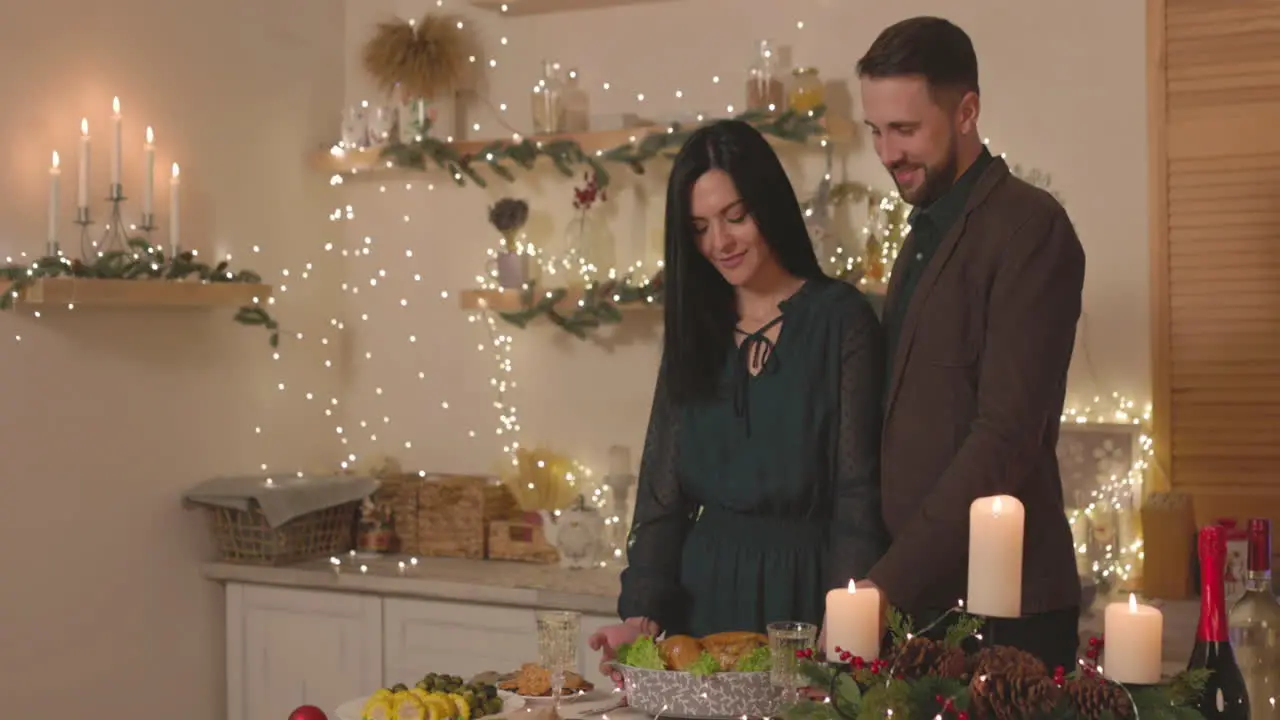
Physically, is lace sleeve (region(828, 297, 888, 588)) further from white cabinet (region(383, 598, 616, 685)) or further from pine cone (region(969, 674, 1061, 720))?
white cabinet (region(383, 598, 616, 685))

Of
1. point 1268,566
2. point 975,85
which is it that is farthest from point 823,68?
point 1268,566

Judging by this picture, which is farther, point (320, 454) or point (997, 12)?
point (320, 454)

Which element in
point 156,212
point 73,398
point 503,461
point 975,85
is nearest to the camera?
point 975,85

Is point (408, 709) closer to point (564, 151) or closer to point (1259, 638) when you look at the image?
point (1259, 638)

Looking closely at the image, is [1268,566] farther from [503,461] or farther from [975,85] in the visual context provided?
[503,461]

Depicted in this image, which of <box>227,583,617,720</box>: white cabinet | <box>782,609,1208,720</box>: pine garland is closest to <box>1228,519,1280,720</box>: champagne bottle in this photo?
<box>782,609,1208,720</box>: pine garland

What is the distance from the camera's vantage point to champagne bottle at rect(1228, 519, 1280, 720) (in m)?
1.58

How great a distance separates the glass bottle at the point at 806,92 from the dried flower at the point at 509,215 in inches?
28.6

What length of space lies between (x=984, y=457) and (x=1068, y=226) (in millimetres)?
320

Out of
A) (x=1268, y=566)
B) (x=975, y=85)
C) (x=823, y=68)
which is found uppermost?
(x=823, y=68)

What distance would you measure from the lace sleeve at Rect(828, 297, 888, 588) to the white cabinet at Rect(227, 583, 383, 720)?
5.58ft

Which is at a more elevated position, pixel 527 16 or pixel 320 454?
pixel 527 16

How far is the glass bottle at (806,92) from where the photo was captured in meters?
3.49

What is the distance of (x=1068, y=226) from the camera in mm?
1988
